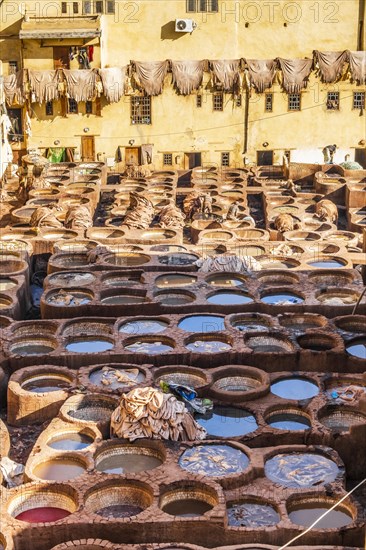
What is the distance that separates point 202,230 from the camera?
115 feet

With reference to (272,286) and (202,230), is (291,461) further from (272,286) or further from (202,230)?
(202,230)

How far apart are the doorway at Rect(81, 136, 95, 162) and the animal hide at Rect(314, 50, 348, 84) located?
12530mm


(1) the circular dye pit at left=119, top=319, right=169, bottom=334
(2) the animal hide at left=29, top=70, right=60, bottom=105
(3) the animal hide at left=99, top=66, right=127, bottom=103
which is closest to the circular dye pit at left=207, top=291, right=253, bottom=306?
(1) the circular dye pit at left=119, top=319, right=169, bottom=334

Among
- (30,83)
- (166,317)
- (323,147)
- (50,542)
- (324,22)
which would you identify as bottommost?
(50,542)

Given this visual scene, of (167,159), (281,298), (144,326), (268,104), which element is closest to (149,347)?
(144,326)

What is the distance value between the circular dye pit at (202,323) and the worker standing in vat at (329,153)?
86.0 ft

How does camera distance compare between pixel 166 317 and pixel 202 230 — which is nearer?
pixel 166 317

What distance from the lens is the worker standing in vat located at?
50272 mm

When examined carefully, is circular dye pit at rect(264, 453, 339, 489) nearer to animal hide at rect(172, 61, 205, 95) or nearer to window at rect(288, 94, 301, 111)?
animal hide at rect(172, 61, 205, 95)

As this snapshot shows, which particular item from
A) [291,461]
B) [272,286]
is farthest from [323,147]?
[291,461]

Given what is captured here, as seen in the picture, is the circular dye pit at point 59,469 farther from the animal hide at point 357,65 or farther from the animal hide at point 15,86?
the animal hide at point 357,65

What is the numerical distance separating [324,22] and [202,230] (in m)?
20.4

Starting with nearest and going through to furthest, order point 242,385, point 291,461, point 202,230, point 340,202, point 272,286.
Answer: point 291,461, point 242,385, point 272,286, point 202,230, point 340,202

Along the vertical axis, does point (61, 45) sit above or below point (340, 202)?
above
